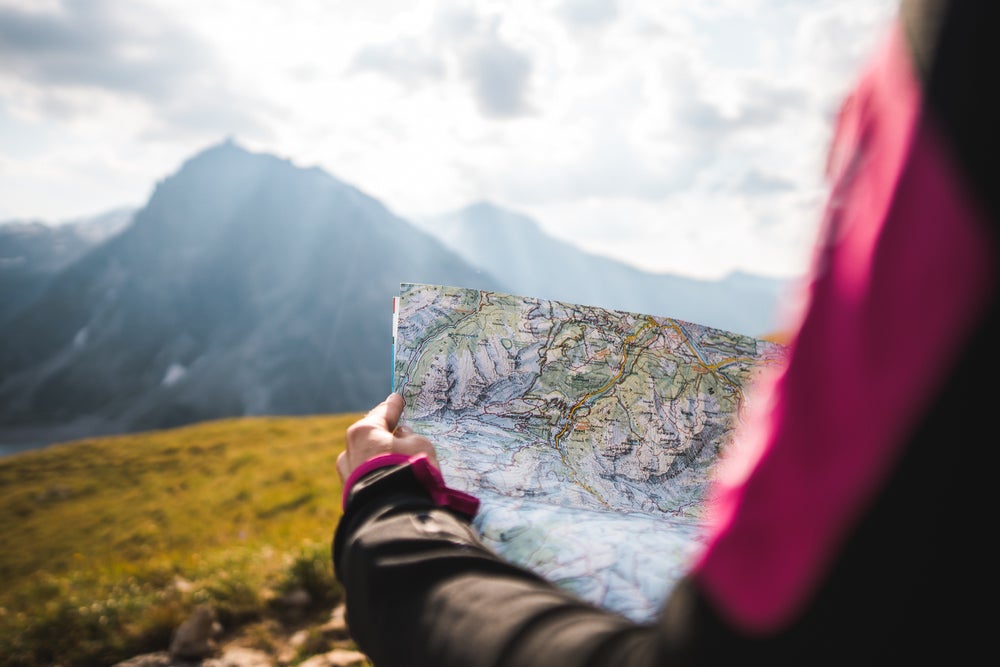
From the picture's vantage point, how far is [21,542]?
592 inches

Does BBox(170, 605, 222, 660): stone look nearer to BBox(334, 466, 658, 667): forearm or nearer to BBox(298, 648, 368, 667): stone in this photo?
BBox(298, 648, 368, 667): stone

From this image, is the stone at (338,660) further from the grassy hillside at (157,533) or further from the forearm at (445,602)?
the forearm at (445,602)

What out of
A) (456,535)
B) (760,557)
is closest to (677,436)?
(456,535)

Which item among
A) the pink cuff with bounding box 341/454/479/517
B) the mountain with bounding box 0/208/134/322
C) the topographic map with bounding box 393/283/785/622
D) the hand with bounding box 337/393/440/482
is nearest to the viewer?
the pink cuff with bounding box 341/454/479/517

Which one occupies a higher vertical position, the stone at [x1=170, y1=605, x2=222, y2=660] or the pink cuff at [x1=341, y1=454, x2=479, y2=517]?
the pink cuff at [x1=341, y1=454, x2=479, y2=517]

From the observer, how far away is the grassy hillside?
3609 mm

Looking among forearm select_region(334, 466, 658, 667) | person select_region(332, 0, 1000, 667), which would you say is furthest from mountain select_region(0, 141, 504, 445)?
person select_region(332, 0, 1000, 667)

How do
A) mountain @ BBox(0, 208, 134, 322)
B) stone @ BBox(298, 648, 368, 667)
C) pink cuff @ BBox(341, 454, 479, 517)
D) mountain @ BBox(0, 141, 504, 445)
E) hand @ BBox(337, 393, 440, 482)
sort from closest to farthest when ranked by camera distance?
pink cuff @ BBox(341, 454, 479, 517) < hand @ BBox(337, 393, 440, 482) < stone @ BBox(298, 648, 368, 667) < mountain @ BBox(0, 141, 504, 445) < mountain @ BBox(0, 208, 134, 322)

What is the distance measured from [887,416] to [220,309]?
169m

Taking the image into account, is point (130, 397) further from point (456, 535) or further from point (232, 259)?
point (456, 535)

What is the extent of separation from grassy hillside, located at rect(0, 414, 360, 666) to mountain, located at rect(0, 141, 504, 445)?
8448 cm

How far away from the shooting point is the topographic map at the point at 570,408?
191 cm

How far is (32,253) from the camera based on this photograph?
167 m

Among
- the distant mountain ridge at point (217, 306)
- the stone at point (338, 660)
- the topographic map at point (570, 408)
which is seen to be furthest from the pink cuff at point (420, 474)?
the distant mountain ridge at point (217, 306)
